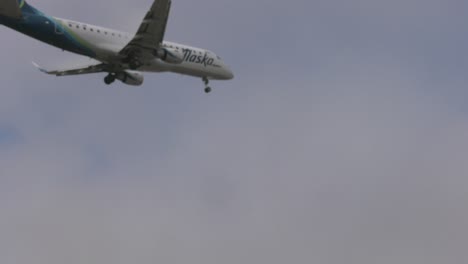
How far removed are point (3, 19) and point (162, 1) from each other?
10.4 m

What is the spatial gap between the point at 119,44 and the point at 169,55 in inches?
155

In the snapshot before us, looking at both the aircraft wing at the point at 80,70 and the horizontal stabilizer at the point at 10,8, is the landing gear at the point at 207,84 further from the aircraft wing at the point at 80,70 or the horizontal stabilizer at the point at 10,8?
the horizontal stabilizer at the point at 10,8

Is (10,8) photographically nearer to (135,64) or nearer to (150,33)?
(150,33)

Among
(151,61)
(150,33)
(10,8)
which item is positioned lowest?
(151,61)

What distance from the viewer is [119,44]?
96.0m

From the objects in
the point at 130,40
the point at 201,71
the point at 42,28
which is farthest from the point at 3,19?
the point at 201,71

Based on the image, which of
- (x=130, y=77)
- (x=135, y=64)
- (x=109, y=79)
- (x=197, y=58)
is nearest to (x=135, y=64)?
(x=135, y=64)

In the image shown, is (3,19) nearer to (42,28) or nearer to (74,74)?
(42,28)

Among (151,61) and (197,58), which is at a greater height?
(197,58)

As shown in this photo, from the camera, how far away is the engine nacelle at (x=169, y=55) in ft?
309

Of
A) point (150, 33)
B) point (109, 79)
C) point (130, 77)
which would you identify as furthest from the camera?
point (109, 79)

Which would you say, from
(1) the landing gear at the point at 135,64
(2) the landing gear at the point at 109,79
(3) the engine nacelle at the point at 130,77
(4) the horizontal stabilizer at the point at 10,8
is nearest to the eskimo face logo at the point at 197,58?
(3) the engine nacelle at the point at 130,77

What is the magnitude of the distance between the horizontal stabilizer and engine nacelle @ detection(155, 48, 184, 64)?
972cm

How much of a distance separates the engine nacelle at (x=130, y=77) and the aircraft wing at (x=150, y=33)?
5.49 m
